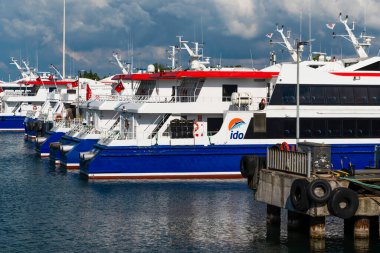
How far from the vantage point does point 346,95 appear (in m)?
37.9

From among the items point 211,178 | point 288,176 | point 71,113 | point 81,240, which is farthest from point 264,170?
point 71,113

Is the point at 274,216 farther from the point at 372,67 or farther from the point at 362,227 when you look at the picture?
the point at 372,67

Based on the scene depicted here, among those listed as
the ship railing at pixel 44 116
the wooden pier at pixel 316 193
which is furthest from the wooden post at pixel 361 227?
the ship railing at pixel 44 116

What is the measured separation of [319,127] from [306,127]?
68 cm

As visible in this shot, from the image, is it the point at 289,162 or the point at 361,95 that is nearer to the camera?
the point at 289,162

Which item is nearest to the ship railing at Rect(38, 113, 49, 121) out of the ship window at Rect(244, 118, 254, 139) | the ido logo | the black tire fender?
the ido logo

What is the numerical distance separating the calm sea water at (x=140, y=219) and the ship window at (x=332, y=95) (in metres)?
6.31

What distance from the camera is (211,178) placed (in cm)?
3719

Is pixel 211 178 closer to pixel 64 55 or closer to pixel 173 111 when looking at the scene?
pixel 173 111

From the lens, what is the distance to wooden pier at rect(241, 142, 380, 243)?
22.3m

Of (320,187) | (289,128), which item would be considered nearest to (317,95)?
(289,128)

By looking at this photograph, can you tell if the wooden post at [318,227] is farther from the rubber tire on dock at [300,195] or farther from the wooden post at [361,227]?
the wooden post at [361,227]

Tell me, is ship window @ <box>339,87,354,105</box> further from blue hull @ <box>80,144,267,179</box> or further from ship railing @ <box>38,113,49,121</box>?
ship railing @ <box>38,113,49,121</box>

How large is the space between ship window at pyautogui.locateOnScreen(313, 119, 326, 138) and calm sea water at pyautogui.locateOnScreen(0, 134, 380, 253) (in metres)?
4.83
